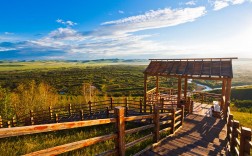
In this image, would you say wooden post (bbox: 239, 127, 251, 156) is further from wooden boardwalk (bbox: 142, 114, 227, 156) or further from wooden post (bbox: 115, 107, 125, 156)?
wooden post (bbox: 115, 107, 125, 156)

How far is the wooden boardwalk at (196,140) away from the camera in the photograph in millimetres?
6434

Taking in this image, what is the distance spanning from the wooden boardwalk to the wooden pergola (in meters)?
2.08

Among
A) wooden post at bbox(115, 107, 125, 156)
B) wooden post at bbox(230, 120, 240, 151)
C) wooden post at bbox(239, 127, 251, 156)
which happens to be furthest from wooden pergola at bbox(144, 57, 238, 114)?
wooden post at bbox(115, 107, 125, 156)

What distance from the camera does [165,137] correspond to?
7.61 m

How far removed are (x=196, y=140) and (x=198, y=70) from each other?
7.29 m

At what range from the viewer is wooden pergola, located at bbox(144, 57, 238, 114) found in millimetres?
12085

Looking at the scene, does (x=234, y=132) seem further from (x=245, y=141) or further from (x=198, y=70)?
(x=198, y=70)

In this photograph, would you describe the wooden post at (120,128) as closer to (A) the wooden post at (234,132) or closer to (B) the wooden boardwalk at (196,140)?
(B) the wooden boardwalk at (196,140)

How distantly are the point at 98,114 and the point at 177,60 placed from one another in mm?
7961

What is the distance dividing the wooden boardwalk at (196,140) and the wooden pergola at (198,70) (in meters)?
2.08

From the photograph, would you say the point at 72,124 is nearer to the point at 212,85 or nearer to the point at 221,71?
the point at 221,71

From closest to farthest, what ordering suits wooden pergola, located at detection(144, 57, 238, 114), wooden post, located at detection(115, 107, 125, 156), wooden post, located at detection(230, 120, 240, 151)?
wooden post, located at detection(115, 107, 125, 156), wooden post, located at detection(230, 120, 240, 151), wooden pergola, located at detection(144, 57, 238, 114)

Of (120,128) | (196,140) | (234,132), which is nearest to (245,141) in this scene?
(234,132)

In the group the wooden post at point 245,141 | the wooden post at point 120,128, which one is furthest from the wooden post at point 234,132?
the wooden post at point 120,128
